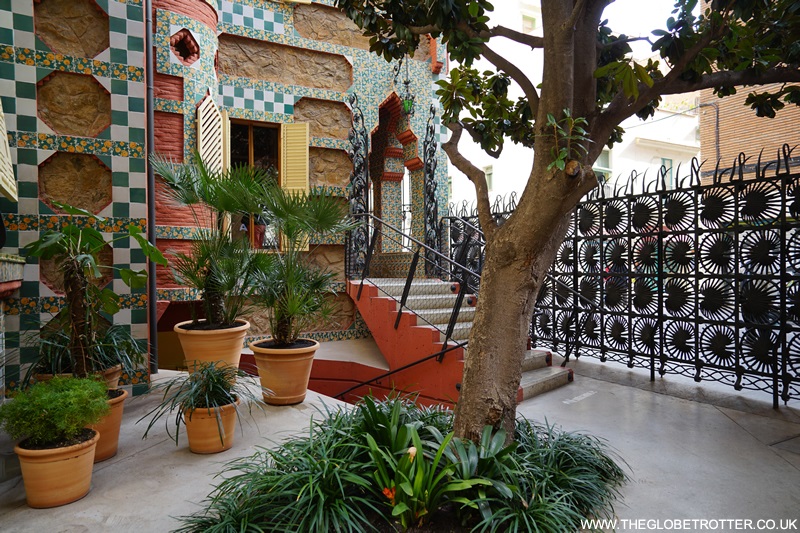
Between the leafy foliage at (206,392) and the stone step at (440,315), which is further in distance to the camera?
the stone step at (440,315)

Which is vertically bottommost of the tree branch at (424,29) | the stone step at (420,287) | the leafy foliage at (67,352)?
the leafy foliage at (67,352)

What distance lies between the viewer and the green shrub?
267 centimetres

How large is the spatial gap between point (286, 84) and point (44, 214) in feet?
15.4

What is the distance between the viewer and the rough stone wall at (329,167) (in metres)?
8.31

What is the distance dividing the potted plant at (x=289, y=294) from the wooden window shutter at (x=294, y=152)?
343 centimetres

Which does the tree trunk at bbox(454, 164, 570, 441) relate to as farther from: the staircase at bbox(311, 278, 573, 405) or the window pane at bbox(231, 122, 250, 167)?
the window pane at bbox(231, 122, 250, 167)

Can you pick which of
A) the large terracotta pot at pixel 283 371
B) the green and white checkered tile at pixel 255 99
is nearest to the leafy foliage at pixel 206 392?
the large terracotta pot at pixel 283 371

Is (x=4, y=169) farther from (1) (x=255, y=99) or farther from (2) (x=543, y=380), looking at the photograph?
(2) (x=543, y=380)

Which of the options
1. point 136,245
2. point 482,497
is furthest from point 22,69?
point 482,497

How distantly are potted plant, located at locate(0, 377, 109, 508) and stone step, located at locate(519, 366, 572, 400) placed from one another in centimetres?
410

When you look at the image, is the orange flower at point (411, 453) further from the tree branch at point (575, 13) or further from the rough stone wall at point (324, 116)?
the rough stone wall at point (324, 116)

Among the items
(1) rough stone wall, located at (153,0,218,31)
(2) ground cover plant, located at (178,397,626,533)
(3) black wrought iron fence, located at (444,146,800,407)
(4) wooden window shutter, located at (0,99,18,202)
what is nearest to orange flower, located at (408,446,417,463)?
(2) ground cover plant, located at (178,397,626,533)

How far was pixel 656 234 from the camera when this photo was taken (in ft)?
18.8

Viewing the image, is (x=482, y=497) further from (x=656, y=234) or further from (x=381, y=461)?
(x=656, y=234)
